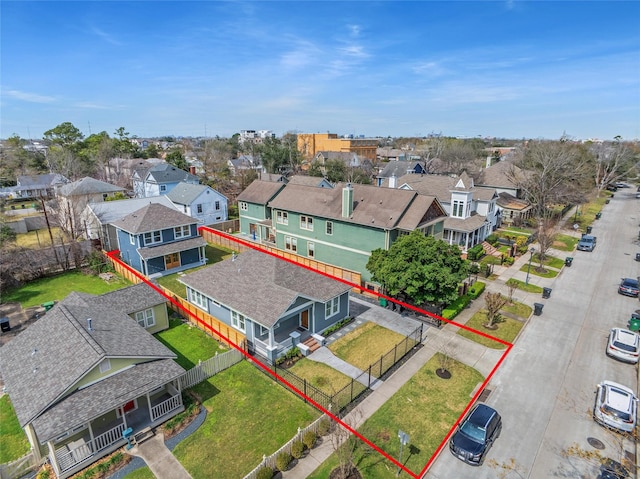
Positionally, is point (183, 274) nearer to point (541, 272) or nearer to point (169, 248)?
point (169, 248)

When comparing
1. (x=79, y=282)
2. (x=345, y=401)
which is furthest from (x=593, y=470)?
(x=79, y=282)

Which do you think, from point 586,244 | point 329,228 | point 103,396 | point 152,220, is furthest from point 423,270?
point 586,244

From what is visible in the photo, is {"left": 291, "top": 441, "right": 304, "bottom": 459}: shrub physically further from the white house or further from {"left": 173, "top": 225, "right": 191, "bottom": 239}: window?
the white house

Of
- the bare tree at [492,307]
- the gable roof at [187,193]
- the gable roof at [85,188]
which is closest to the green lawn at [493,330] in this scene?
the bare tree at [492,307]

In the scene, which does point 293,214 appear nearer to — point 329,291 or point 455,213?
point 329,291

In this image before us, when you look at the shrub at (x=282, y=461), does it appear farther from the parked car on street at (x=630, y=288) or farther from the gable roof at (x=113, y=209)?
the gable roof at (x=113, y=209)

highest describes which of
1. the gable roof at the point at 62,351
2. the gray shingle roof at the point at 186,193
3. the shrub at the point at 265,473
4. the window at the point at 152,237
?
the gray shingle roof at the point at 186,193
